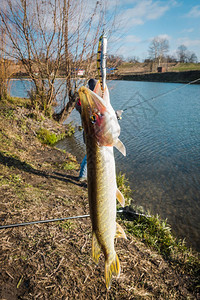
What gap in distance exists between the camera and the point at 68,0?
10.9 m

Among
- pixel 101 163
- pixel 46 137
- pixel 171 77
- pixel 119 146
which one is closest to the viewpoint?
pixel 101 163

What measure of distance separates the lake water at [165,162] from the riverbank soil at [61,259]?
1919mm

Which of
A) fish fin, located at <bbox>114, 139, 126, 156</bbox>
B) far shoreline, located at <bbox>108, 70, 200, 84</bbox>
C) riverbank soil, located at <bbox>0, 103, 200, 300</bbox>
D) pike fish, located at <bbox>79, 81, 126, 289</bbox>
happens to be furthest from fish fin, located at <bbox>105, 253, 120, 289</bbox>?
far shoreline, located at <bbox>108, 70, 200, 84</bbox>

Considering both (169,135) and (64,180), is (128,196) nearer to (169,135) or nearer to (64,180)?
(64,180)

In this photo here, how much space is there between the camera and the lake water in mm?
5996

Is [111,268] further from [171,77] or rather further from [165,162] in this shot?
[171,77]

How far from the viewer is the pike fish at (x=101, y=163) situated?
1703 mm

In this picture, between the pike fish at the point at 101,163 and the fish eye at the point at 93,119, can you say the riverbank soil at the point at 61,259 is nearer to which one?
the pike fish at the point at 101,163

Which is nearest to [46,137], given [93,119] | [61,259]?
[61,259]

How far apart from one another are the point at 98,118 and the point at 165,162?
317 inches

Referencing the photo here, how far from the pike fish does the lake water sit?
380cm

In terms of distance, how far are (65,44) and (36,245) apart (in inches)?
436

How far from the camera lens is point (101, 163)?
187 centimetres

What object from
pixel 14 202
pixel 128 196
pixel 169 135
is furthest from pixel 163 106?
pixel 14 202
